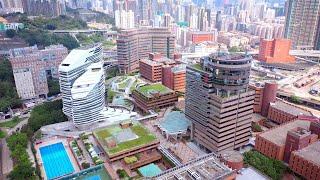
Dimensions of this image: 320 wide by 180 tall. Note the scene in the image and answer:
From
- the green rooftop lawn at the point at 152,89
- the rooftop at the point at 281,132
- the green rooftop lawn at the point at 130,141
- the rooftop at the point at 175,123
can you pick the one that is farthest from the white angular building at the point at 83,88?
the rooftop at the point at 281,132

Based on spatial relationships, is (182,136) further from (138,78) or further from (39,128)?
(138,78)

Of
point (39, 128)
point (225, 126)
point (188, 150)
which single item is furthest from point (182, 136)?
point (39, 128)

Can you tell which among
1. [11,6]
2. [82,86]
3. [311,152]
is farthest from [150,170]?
[11,6]

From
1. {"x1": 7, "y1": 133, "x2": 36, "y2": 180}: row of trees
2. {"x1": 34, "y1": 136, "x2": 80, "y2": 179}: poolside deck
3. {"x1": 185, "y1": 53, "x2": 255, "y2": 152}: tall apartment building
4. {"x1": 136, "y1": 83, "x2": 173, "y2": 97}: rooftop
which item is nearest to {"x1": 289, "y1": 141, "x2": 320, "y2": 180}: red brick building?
{"x1": 185, "y1": 53, "x2": 255, "y2": 152}: tall apartment building

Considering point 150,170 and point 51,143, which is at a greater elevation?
point 150,170

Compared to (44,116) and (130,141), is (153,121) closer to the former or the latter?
(130,141)

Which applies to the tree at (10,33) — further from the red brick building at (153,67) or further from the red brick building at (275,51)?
the red brick building at (275,51)
